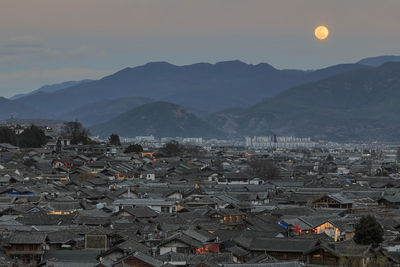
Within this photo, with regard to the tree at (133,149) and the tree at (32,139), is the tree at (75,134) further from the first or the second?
the tree at (133,149)

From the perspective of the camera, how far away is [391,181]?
56.1 meters

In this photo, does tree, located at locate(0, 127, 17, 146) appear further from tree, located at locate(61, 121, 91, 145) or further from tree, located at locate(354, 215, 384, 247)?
tree, located at locate(354, 215, 384, 247)

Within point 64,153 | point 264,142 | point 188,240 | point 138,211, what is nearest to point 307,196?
point 138,211

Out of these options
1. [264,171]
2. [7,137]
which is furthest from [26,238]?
[7,137]

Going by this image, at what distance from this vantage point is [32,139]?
73.5m

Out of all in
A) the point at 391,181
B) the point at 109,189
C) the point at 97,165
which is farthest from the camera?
the point at 97,165

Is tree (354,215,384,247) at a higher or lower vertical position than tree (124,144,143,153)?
lower

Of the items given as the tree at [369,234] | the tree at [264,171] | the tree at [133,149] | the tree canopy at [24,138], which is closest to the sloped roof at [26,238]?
the tree at [369,234]

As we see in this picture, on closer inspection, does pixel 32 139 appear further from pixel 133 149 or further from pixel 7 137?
pixel 133 149

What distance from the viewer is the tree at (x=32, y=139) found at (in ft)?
238

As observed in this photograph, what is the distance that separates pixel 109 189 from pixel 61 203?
9883 millimetres

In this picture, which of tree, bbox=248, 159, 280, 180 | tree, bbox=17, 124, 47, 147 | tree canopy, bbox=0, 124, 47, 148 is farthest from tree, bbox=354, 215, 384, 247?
tree, bbox=17, 124, 47, 147

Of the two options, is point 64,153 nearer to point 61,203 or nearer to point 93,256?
point 61,203

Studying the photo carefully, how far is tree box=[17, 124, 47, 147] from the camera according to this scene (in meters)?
72.5
